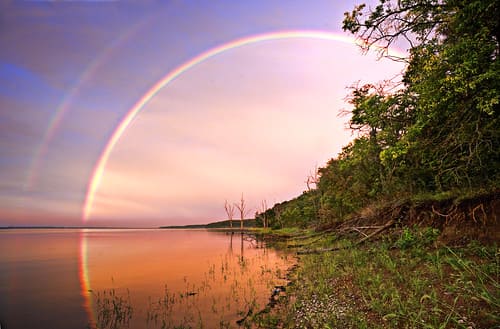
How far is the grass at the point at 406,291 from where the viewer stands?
638 centimetres

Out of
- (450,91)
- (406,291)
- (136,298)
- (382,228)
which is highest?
(450,91)

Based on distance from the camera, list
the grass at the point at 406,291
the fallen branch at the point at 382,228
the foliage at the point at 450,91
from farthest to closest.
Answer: the fallen branch at the point at 382,228
the foliage at the point at 450,91
the grass at the point at 406,291

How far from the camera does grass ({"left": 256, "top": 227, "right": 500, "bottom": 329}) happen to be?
6.38 meters

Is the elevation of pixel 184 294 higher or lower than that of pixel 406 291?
lower

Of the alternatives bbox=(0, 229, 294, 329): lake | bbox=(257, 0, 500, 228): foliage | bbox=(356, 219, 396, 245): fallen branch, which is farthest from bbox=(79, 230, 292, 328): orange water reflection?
bbox=(257, 0, 500, 228): foliage

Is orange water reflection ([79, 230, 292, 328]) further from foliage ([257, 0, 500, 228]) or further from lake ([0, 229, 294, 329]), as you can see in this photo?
foliage ([257, 0, 500, 228])

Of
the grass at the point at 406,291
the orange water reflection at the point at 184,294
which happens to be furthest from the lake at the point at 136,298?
the grass at the point at 406,291

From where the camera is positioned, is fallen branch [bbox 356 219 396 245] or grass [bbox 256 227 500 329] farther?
fallen branch [bbox 356 219 396 245]

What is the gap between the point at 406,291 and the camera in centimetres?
835

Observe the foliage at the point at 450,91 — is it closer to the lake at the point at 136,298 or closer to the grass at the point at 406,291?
the grass at the point at 406,291

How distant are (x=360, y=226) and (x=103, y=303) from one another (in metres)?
16.4

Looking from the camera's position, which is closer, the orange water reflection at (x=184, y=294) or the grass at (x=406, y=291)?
the grass at (x=406, y=291)

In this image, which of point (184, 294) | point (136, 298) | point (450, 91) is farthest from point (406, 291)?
point (136, 298)

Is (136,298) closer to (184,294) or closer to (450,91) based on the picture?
(184,294)
